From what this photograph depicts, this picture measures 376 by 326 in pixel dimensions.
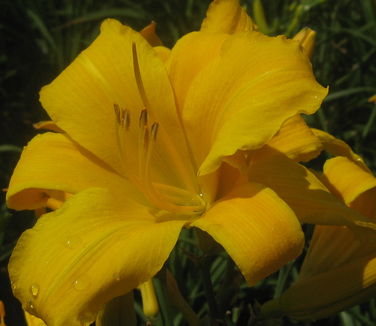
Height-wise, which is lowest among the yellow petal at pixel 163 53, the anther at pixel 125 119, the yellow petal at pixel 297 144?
the yellow petal at pixel 297 144

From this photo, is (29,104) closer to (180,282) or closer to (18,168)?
(180,282)

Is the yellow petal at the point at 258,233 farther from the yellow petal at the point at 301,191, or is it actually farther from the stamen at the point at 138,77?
the stamen at the point at 138,77

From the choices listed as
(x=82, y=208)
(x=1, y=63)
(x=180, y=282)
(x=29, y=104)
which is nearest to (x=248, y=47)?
(x=82, y=208)

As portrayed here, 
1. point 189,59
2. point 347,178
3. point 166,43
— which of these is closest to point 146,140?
point 189,59

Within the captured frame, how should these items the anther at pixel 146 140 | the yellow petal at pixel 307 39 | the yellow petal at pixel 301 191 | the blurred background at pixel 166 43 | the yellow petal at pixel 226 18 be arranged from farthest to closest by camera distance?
the blurred background at pixel 166 43 → the yellow petal at pixel 307 39 → the yellow petal at pixel 226 18 → the anther at pixel 146 140 → the yellow petal at pixel 301 191

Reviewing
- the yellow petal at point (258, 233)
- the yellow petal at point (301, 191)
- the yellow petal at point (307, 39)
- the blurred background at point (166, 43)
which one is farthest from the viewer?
the blurred background at point (166, 43)

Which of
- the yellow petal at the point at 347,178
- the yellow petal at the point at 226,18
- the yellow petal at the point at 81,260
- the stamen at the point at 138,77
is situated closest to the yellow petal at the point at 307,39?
the yellow petal at the point at 226,18
